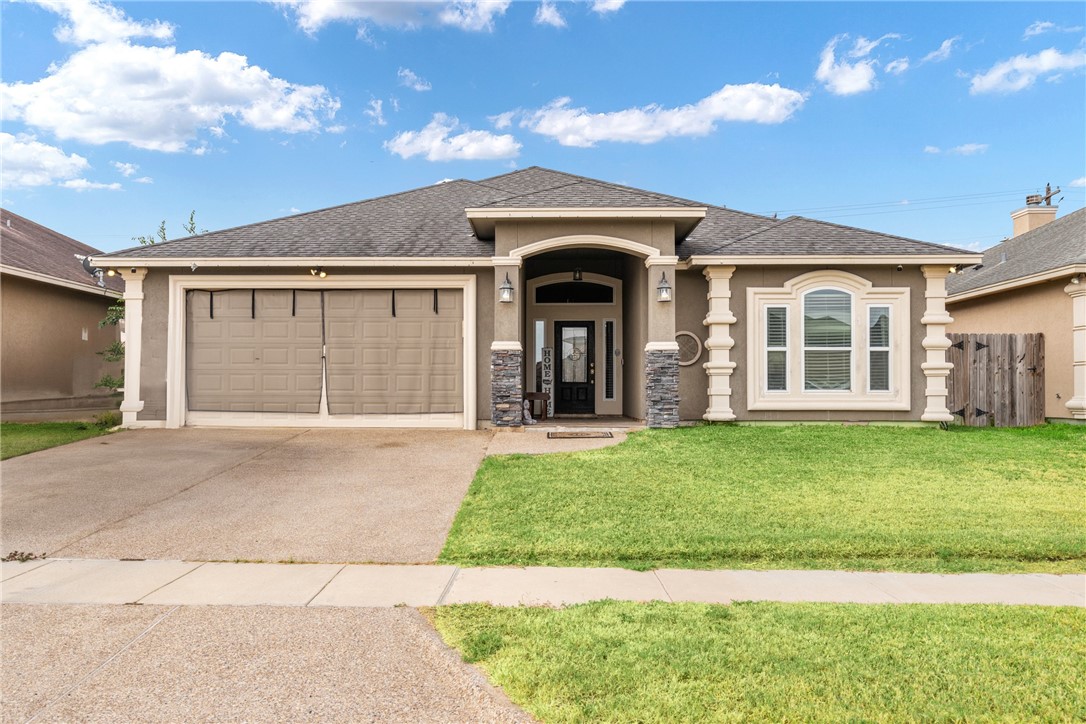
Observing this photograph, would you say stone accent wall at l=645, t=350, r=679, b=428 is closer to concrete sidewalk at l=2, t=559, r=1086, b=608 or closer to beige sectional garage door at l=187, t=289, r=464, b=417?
beige sectional garage door at l=187, t=289, r=464, b=417

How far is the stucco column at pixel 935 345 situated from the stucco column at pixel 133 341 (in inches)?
581

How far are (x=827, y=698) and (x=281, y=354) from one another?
1057cm

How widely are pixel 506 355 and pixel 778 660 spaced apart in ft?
24.7

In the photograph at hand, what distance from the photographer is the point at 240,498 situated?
5.84 metres

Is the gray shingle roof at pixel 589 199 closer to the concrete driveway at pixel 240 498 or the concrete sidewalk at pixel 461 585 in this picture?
the concrete driveway at pixel 240 498

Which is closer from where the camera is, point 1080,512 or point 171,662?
point 171,662

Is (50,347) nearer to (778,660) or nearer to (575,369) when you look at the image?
(575,369)

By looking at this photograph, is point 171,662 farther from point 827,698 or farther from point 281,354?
point 281,354

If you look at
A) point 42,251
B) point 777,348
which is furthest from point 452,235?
point 42,251

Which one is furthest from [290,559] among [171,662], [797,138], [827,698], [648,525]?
[797,138]

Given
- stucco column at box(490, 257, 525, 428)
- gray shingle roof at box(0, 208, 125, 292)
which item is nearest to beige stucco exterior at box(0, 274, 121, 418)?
gray shingle roof at box(0, 208, 125, 292)

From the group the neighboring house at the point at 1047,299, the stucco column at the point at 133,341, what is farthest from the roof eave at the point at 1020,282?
the stucco column at the point at 133,341

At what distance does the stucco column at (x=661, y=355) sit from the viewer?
9766 millimetres

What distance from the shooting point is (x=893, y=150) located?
21562mm
